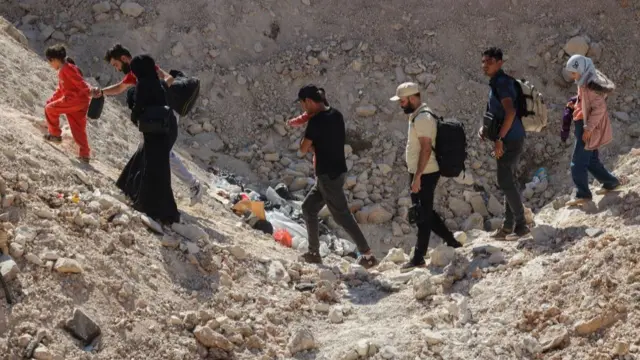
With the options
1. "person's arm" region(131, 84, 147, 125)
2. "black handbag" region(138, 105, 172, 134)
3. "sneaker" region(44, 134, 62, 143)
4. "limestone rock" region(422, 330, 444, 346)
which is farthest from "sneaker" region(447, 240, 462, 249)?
"sneaker" region(44, 134, 62, 143)

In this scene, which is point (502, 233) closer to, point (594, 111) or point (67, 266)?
point (594, 111)

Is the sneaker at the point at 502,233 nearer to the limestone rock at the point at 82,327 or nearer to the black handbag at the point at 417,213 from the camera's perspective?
the black handbag at the point at 417,213

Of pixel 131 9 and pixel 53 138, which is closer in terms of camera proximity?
pixel 53 138

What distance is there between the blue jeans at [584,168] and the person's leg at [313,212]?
2155mm

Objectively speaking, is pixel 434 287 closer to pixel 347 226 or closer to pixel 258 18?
pixel 347 226

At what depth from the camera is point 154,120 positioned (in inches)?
293

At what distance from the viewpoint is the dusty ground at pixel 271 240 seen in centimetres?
618

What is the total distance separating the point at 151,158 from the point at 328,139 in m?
1.47

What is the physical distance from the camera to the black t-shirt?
7.48m

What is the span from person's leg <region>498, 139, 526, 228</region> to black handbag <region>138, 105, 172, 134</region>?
2769 mm

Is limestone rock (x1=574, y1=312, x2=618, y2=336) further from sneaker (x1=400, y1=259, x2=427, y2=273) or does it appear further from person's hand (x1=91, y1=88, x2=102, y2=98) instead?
person's hand (x1=91, y1=88, x2=102, y2=98)

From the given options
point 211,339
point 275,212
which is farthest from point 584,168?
point 275,212

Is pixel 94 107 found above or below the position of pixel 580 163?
below

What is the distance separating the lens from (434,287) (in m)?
7.18
